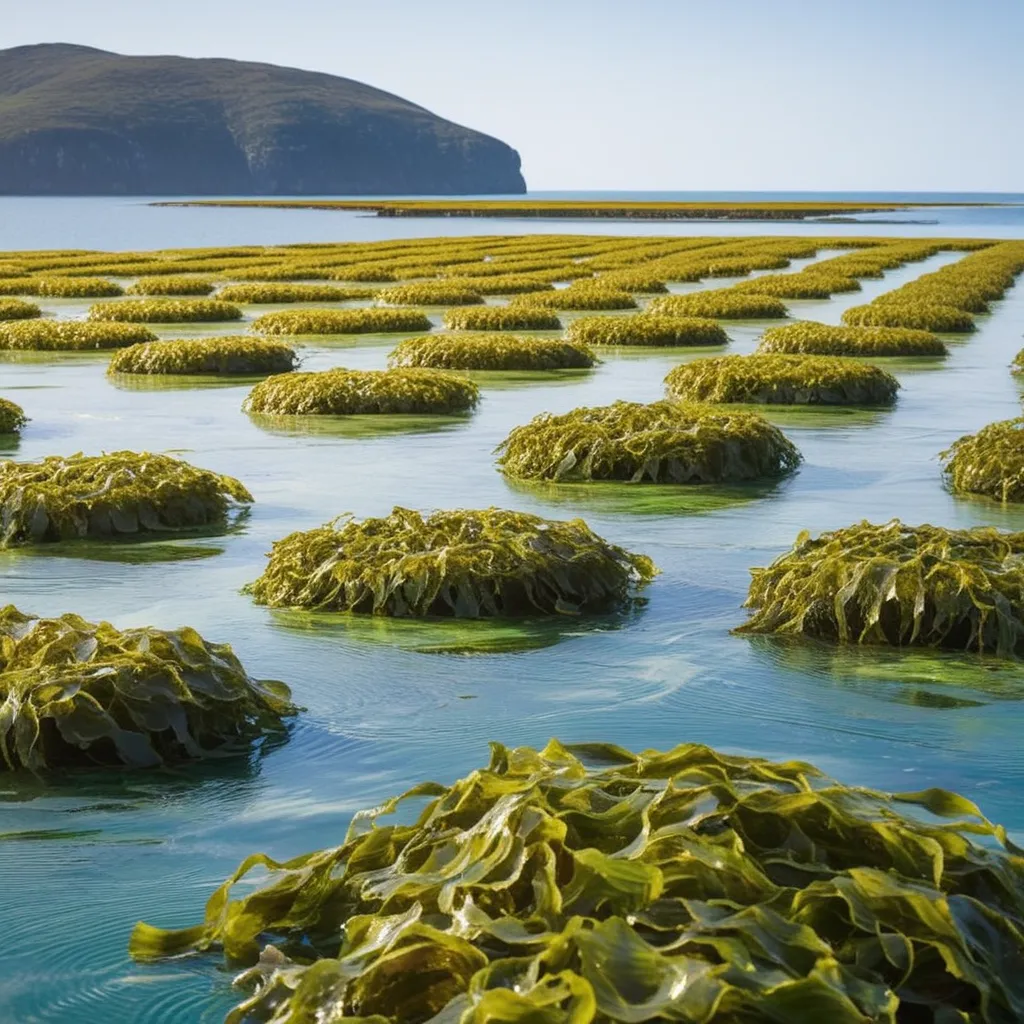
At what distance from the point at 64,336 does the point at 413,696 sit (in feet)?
53.3

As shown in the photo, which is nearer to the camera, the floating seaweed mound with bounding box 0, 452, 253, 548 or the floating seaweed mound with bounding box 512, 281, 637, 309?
the floating seaweed mound with bounding box 0, 452, 253, 548

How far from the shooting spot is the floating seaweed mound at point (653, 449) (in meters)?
9.55

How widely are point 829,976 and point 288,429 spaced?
1013cm

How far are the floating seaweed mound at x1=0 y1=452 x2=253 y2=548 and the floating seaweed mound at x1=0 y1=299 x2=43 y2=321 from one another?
17249 millimetres

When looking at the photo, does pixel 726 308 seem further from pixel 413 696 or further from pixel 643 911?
pixel 643 911

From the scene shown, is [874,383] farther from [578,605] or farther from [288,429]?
[578,605]

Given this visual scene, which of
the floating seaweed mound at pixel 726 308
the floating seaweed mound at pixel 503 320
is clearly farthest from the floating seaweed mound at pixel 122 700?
the floating seaweed mound at pixel 726 308

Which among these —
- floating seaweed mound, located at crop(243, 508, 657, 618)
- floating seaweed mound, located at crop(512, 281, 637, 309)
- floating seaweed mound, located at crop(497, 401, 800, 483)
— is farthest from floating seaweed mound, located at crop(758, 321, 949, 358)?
floating seaweed mound, located at crop(243, 508, 657, 618)

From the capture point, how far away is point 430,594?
6168 millimetres

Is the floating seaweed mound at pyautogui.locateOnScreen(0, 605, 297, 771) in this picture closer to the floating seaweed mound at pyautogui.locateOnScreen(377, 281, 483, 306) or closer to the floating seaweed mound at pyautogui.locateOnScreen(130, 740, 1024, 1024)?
the floating seaweed mound at pyautogui.locateOnScreen(130, 740, 1024, 1024)

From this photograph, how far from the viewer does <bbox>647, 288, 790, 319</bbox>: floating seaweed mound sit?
971 inches

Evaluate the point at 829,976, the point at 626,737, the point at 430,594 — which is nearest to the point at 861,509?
the point at 430,594

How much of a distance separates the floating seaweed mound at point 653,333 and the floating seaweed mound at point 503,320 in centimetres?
227

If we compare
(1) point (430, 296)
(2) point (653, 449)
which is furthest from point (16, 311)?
(2) point (653, 449)
